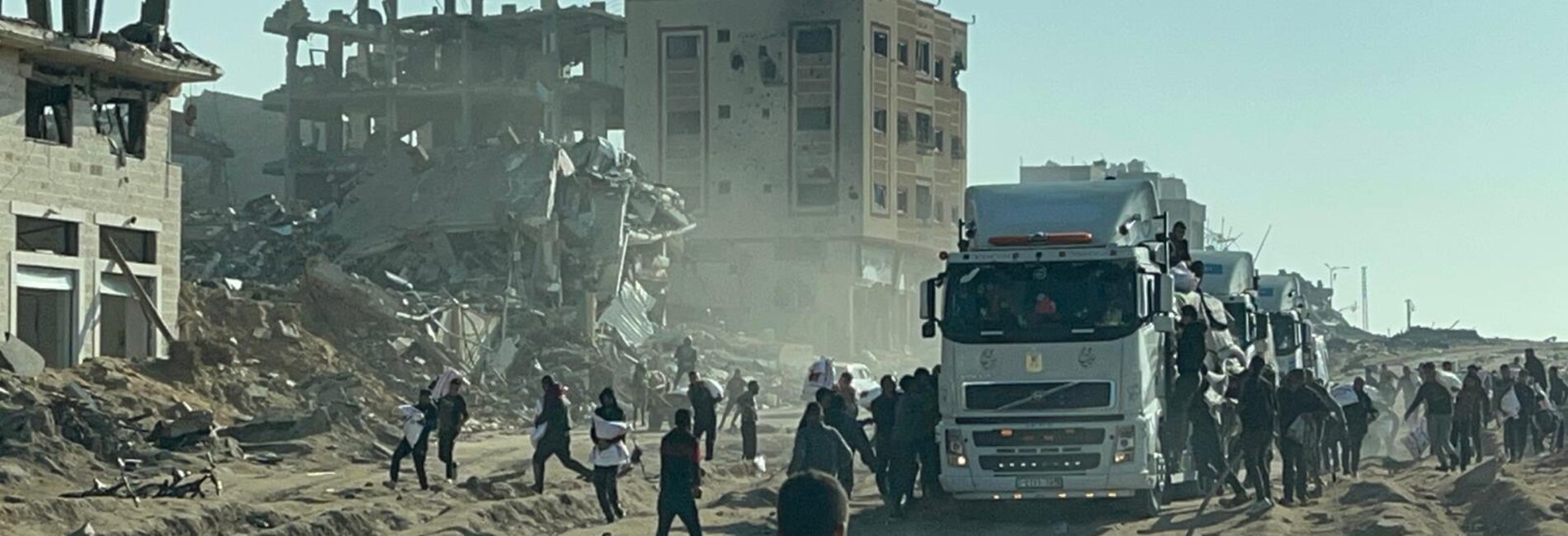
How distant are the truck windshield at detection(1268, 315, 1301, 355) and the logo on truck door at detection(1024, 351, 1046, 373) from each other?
14.5 meters

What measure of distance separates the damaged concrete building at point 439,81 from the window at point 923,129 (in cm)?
1170

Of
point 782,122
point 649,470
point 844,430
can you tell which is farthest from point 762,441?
point 782,122

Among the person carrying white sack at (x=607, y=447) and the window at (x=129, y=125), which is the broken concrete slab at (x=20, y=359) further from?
the person carrying white sack at (x=607, y=447)

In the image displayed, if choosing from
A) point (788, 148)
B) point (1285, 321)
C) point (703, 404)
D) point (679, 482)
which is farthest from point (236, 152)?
point (679, 482)

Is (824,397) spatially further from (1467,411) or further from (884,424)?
(1467,411)

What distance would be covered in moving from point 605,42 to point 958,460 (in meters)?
68.9

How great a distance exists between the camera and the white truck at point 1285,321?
115 feet

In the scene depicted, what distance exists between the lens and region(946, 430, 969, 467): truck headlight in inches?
853

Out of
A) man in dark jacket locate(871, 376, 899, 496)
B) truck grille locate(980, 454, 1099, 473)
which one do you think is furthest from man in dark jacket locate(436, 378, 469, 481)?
truck grille locate(980, 454, 1099, 473)

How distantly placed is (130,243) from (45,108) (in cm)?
296

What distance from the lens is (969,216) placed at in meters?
22.8

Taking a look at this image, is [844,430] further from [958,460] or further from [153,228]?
[153,228]

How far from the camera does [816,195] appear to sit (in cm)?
8481

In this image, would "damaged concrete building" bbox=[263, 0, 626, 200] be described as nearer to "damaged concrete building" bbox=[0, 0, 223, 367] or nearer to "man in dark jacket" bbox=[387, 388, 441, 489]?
"damaged concrete building" bbox=[0, 0, 223, 367]
